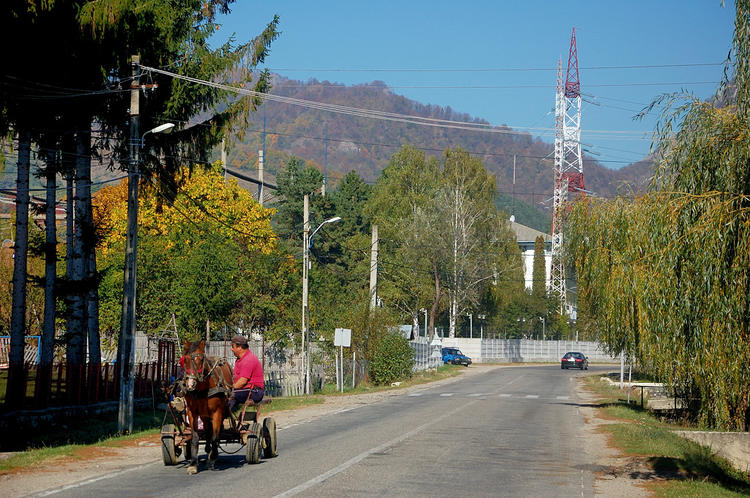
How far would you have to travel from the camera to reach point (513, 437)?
1966cm

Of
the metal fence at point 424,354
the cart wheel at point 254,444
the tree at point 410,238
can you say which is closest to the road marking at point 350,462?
the cart wheel at point 254,444

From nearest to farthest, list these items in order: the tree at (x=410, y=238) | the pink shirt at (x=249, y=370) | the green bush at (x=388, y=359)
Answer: the pink shirt at (x=249, y=370) → the green bush at (x=388, y=359) → the tree at (x=410, y=238)

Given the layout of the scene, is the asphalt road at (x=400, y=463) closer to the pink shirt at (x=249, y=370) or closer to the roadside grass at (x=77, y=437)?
the pink shirt at (x=249, y=370)

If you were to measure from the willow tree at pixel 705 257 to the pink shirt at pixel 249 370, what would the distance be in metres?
7.49

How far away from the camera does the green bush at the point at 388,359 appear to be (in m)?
47.2

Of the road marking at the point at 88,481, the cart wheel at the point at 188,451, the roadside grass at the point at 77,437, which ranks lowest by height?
the roadside grass at the point at 77,437

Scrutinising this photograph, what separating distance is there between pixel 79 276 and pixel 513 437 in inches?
525

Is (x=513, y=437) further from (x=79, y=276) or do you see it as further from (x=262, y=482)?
(x=79, y=276)

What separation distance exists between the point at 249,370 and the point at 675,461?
26.4 ft

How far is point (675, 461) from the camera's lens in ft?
52.0

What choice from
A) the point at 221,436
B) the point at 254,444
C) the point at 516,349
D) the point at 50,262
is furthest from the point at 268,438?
the point at 516,349

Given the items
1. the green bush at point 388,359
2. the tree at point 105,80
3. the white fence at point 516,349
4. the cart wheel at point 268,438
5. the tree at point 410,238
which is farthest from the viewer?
the white fence at point 516,349

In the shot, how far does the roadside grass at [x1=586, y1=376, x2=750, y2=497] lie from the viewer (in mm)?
12898

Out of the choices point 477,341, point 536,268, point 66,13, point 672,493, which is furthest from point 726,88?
point 536,268
